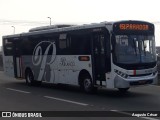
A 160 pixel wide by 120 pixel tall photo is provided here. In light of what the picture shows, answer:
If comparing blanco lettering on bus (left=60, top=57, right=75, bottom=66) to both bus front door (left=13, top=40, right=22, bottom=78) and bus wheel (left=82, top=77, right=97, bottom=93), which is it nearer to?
bus wheel (left=82, top=77, right=97, bottom=93)

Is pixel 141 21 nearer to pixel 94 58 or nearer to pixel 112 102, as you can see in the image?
pixel 94 58

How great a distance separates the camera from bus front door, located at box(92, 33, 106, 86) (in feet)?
53.1

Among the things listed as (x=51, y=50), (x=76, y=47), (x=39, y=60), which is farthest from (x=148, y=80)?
(x=39, y=60)

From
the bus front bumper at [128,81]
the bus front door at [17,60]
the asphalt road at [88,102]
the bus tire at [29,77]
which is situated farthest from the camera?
the bus front door at [17,60]

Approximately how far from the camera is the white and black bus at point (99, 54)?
15633 millimetres

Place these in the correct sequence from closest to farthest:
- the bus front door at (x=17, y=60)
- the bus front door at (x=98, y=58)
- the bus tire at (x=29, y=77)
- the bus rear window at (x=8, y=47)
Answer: the bus front door at (x=98, y=58)
the bus tire at (x=29, y=77)
the bus front door at (x=17, y=60)
the bus rear window at (x=8, y=47)

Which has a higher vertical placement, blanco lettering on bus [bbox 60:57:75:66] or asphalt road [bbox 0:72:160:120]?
blanco lettering on bus [bbox 60:57:75:66]

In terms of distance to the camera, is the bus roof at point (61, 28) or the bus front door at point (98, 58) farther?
the bus roof at point (61, 28)

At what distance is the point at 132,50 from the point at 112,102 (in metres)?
2.47

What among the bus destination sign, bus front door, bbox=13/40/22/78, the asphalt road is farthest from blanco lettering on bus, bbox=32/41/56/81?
the bus destination sign

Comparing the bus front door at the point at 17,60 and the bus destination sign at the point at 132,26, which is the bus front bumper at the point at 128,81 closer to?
the bus destination sign at the point at 132,26

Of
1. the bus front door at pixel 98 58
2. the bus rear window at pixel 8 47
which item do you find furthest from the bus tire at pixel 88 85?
the bus rear window at pixel 8 47

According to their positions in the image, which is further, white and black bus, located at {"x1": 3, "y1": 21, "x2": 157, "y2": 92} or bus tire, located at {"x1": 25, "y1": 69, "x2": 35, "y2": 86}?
bus tire, located at {"x1": 25, "y1": 69, "x2": 35, "y2": 86}

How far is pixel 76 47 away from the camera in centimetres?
1795
